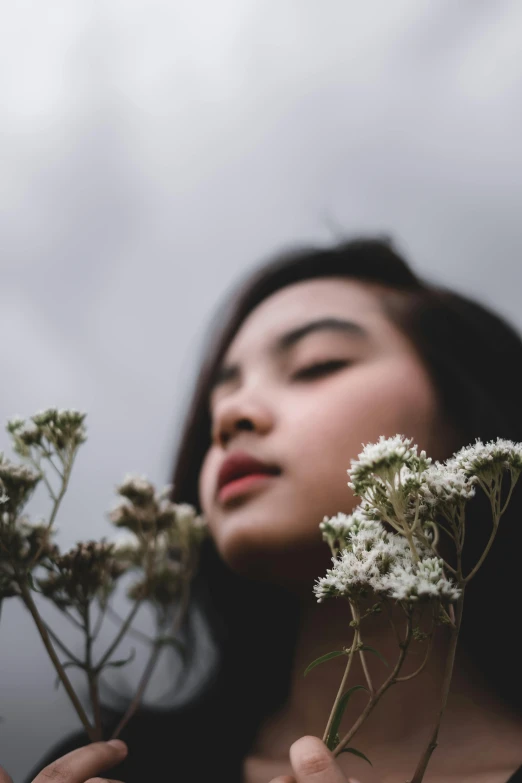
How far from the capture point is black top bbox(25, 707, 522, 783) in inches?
63.6

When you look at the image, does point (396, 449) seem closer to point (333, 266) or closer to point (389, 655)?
point (389, 655)

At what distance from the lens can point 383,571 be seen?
89 cm

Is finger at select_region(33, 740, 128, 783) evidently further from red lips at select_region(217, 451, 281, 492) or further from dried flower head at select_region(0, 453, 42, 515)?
red lips at select_region(217, 451, 281, 492)

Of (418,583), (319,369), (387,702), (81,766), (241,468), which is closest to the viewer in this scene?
(418,583)

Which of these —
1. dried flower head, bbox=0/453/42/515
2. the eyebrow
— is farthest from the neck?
dried flower head, bbox=0/453/42/515

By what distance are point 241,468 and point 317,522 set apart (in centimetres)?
26

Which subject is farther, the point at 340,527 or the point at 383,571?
the point at 340,527

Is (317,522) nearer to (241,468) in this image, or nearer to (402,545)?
(241,468)

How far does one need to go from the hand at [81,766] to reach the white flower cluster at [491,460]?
838 millimetres

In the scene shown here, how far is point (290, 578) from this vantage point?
60.9 inches

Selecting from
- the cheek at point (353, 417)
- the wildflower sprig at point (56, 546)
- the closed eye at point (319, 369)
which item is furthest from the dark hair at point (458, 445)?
the wildflower sprig at point (56, 546)

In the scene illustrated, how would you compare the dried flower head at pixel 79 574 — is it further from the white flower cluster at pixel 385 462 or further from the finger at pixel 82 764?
the white flower cluster at pixel 385 462

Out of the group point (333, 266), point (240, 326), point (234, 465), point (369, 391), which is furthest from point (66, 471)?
point (333, 266)

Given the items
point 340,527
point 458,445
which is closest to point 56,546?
point 340,527
